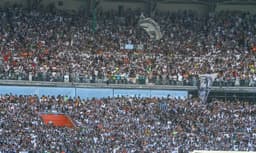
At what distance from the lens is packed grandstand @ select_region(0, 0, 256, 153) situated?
50.8 m

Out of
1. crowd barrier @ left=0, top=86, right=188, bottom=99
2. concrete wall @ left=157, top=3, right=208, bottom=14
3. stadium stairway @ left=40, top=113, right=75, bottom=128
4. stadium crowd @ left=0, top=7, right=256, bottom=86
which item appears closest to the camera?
stadium stairway @ left=40, top=113, right=75, bottom=128

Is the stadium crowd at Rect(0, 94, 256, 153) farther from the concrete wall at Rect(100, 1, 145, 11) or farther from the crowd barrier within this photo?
the concrete wall at Rect(100, 1, 145, 11)

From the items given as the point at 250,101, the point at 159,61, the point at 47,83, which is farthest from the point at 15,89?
the point at 250,101

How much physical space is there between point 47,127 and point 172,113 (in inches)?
320

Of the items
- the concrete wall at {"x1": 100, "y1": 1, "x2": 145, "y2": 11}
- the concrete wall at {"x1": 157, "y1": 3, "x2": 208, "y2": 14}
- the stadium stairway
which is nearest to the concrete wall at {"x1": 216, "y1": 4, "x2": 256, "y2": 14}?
the concrete wall at {"x1": 157, "y1": 3, "x2": 208, "y2": 14}

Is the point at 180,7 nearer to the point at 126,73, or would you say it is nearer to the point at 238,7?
the point at 238,7

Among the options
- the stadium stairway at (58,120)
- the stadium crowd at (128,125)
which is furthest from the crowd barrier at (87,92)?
the stadium stairway at (58,120)

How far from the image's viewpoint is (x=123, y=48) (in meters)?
60.9

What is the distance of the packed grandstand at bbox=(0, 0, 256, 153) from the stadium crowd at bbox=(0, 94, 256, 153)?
57mm

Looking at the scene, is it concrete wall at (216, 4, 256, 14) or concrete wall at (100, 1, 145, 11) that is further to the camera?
concrete wall at (216, 4, 256, 14)

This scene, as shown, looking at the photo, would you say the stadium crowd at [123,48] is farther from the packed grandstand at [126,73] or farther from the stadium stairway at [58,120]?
the stadium stairway at [58,120]

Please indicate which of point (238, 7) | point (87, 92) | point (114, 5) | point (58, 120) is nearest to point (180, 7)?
point (238, 7)

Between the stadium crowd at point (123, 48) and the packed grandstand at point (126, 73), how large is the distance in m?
0.06

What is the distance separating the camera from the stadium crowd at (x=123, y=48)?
5719cm
